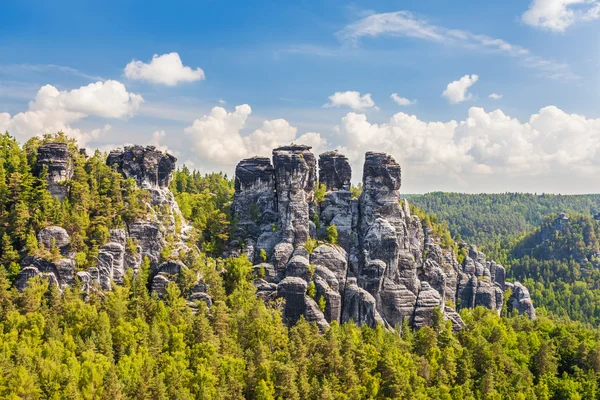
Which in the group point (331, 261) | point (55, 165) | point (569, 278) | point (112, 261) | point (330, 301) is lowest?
point (569, 278)

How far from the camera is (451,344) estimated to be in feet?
215

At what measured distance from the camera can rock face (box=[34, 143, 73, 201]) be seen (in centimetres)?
7262

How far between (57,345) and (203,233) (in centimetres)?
3295

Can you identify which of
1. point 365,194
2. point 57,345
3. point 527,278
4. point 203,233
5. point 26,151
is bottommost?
point 527,278

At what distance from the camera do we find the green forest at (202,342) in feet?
166

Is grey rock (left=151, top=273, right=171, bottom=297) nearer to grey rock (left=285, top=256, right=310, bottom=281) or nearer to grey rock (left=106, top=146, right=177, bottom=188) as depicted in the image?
grey rock (left=106, top=146, right=177, bottom=188)

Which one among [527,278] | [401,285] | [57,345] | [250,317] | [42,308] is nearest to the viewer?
[57,345]

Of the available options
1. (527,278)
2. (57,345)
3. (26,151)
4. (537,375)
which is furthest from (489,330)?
(527,278)

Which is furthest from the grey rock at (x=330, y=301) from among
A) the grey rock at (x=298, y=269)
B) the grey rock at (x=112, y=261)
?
the grey rock at (x=112, y=261)

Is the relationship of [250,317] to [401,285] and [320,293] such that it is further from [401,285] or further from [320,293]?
[401,285]

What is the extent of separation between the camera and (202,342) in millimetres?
57781

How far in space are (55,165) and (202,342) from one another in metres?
36.9

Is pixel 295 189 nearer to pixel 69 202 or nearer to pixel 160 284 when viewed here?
pixel 160 284

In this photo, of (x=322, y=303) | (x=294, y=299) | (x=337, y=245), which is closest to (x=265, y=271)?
(x=294, y=299)
